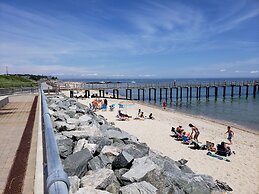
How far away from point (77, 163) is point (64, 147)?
3.65 feet

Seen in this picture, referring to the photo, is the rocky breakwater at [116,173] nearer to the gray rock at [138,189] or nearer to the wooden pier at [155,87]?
the gray rock at [138,189]

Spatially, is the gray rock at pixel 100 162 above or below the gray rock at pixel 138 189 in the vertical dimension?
above

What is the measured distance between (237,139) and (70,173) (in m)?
12.9

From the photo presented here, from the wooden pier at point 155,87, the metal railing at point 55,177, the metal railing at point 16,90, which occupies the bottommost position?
the wooden pier at point 155,87

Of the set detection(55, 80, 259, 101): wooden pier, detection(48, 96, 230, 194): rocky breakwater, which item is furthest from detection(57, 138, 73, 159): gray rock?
detection(55, 80, 259, 101): wooden pier

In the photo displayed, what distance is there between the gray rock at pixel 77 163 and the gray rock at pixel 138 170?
89cm

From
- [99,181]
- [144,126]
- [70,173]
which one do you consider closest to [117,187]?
[99,181]

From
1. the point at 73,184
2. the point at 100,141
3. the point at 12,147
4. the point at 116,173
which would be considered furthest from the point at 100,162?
the point at 12,147

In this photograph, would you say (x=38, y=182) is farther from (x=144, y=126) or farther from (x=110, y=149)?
(x=144, y=126)

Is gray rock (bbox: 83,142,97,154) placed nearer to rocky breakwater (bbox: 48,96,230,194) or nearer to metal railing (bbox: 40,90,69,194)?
rocky breakwater (bbox: 48,96,230,194)

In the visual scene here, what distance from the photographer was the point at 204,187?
5047 mm

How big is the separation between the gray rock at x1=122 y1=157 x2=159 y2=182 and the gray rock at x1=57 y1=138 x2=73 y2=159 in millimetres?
1721

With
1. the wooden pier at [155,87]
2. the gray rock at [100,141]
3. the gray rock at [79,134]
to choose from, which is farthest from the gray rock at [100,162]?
the wooden pier at [155,87]

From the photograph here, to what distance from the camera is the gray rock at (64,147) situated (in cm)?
517
